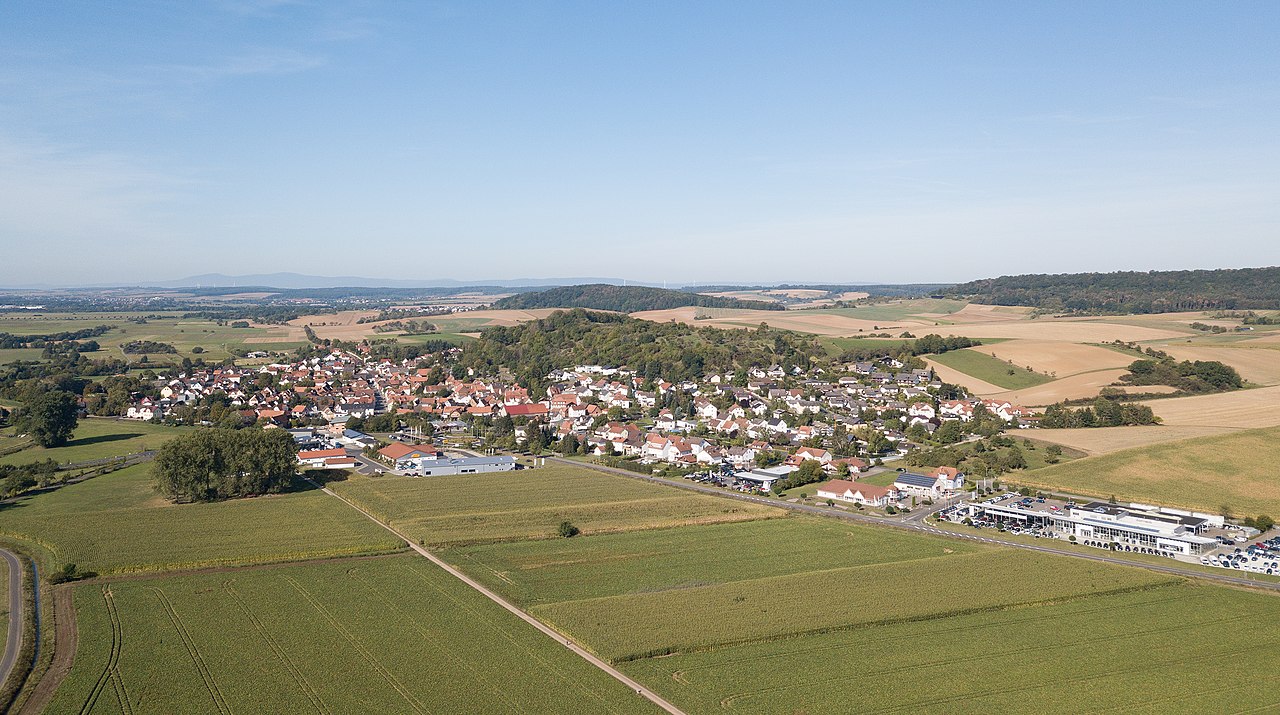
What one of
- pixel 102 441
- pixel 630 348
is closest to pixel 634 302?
pixel 630 348

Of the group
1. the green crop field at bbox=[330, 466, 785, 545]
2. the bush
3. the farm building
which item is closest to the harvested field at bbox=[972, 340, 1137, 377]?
the green crop field at bbox=[330, 466, 785, 545]

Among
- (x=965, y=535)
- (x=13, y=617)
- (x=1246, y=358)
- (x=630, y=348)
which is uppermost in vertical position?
(x=1246, y=358)

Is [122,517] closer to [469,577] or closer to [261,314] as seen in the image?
[469,577]

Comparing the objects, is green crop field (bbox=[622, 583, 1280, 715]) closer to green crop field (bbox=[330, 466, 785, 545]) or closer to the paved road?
green crop field (bbox=[330, 466, 785, 545])

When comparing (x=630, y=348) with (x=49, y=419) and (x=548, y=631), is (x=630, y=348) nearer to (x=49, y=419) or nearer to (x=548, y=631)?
(x=49, y=419)

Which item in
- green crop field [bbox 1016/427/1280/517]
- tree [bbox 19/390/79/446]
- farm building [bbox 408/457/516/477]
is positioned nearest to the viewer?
green crop field [bbox 1016/427/1280/517]
